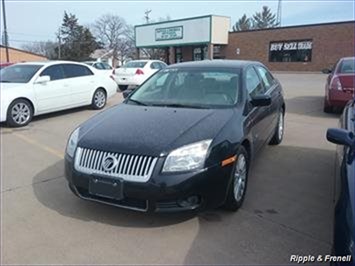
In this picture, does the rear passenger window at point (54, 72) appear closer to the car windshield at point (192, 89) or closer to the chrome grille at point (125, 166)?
the car windshield at point (192, 89)

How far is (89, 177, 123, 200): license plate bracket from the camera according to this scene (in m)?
3.40

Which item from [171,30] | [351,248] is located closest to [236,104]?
[351,248]

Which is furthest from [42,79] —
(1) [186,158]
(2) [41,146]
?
(1) [186,158]

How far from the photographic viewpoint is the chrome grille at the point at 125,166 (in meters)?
3.37

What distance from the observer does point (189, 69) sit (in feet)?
16.9

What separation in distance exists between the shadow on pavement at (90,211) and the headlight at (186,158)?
1.53 feet

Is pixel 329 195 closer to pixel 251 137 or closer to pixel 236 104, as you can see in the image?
pixel 251 137

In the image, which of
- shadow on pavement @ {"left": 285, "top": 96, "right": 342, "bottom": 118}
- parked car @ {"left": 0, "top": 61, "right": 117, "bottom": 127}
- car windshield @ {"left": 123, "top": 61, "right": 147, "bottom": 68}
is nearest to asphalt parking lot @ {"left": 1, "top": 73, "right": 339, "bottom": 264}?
parked car @ {"left": 0, "top": 61, "right": 117, "bottom": 127}

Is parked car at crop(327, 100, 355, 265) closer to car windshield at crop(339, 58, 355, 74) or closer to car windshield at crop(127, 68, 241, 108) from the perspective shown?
car windshield at crop(127, 68, 241, 108)

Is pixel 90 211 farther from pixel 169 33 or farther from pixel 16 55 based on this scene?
pixel 16 55

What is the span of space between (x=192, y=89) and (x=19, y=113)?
5383 millimetres

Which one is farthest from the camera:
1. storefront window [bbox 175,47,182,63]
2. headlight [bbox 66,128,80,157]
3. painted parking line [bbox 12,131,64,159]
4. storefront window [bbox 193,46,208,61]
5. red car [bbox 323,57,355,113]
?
storefront window [bbox 175,47,182,63]

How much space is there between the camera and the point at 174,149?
3.44 meters

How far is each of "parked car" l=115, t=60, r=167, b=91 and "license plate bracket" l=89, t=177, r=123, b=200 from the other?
40.5 ft
